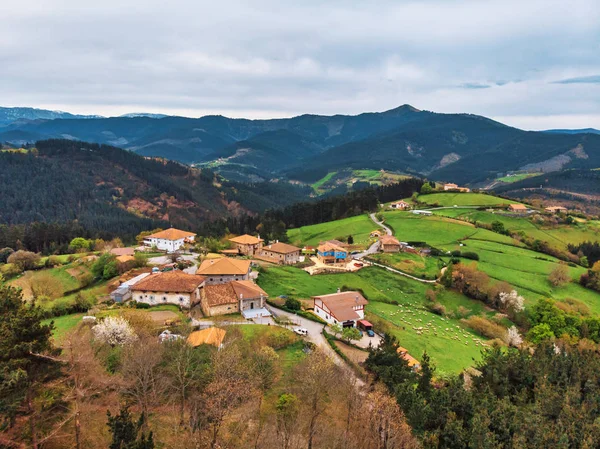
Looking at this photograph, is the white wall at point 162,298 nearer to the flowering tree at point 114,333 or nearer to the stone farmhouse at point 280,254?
the flowering tree at point 114,333

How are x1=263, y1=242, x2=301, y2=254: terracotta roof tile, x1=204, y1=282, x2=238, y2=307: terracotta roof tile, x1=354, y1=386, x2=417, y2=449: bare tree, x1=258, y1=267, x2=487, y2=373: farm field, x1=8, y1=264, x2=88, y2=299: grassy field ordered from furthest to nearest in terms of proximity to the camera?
1. x1=263, y1=242, x2=301, y2=254: terracotta roof tile
2. x1=8, y1=264, x2=88, y2=299: grassy field
3. x1=258, y1=267, x2=487, y2=373: farm field
4. x1=204, y1=282, x2=238, y2=307: terracotta roof tile
5. x1=354, y1=386, x2=417, y2=449: bare tree

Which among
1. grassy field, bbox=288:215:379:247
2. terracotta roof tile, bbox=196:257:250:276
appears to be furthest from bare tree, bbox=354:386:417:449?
grassy field, bbox=288:215:379:247

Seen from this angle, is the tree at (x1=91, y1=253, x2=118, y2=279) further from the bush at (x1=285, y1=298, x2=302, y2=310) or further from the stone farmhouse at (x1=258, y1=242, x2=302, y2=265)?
the stone farmhouse at (x1=258, y1=242, x2=302, y2=265)

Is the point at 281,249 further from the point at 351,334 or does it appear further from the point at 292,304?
the point at 351,334

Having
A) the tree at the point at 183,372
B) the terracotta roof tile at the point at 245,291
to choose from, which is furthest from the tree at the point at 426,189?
the tree at the point at 183,372

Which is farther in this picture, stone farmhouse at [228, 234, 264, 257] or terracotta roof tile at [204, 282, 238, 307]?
stone farmhouse at [228, 234, 264, 257]

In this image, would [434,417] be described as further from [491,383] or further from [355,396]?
[491,383]
